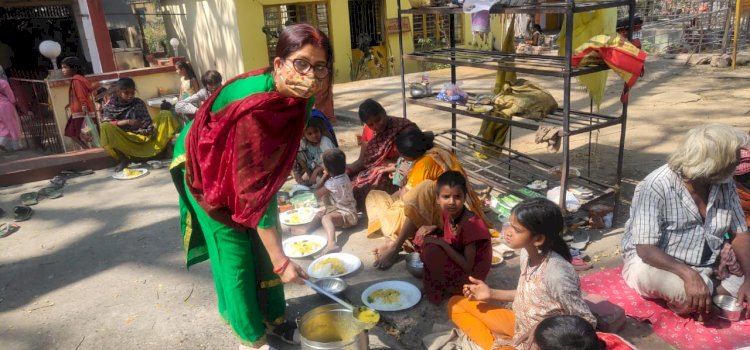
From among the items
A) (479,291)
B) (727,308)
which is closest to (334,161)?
(479,291)

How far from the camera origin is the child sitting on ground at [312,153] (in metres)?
5.01

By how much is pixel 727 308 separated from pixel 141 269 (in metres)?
3.94

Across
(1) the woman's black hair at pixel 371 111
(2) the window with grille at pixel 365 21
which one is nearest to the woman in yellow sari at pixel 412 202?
(1) the woman's black hair at pixel 371 111

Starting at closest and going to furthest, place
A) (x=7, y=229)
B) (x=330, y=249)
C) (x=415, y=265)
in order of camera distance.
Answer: (x=415, y=265)
(x=330, y=249)
(x=7, y=229)

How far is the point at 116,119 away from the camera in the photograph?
22.2ft

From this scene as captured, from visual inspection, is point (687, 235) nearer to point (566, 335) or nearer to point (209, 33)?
point (566, 335)

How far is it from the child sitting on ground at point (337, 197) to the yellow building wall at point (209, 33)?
8942 millimetres

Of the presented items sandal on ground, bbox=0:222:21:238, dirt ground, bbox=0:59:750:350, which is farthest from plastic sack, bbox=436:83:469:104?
sandal on ground, bbox=0:222:21:238

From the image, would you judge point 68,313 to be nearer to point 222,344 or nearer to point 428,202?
point 222,344

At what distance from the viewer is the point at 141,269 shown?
13.2 feet

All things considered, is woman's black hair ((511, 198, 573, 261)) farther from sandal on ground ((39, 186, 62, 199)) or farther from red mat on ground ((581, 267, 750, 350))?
sandal on ground ((39, 186, 62, 199))

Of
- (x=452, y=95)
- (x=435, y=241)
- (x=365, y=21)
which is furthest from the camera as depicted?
(x=365, y=21)

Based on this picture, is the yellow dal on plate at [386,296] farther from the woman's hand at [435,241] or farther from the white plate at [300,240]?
the white plate at [300,240]

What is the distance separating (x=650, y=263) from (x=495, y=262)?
3.49ft
